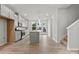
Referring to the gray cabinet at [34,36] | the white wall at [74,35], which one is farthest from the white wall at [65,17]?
the white wall at [74,35]

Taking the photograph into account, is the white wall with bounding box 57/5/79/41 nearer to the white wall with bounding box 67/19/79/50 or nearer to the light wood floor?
the light wood floor

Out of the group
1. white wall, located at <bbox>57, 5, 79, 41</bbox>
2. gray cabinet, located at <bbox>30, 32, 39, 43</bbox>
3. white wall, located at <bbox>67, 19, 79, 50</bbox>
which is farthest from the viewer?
gray cabinet, located at <bbox>30, 32, 39, 43</bbox>

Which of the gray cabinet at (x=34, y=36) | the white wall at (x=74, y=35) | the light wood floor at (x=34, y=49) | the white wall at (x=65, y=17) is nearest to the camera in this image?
the light wood floor at (x=34, y=49)

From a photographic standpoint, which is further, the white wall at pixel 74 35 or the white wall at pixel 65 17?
the white wall at pixel 65 17

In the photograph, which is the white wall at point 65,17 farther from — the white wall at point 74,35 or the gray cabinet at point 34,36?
the white wall at point 74,35

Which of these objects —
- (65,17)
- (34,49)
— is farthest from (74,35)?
(65,17)

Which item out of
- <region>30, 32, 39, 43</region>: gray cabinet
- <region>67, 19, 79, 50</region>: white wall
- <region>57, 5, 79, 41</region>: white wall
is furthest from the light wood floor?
<region>30, 32, 39, 43</region>: gray cabinet

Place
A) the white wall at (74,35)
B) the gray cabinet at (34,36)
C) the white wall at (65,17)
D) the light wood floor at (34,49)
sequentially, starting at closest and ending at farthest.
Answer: the light wood floor at (34,49) < the white wall at (74,35) < the white wall at (65,17) < the gray cabinet at (34,36)

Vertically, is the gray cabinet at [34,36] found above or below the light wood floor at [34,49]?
above

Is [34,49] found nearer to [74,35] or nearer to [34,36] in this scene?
[74,35]

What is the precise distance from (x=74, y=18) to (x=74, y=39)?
2252 millimetres
